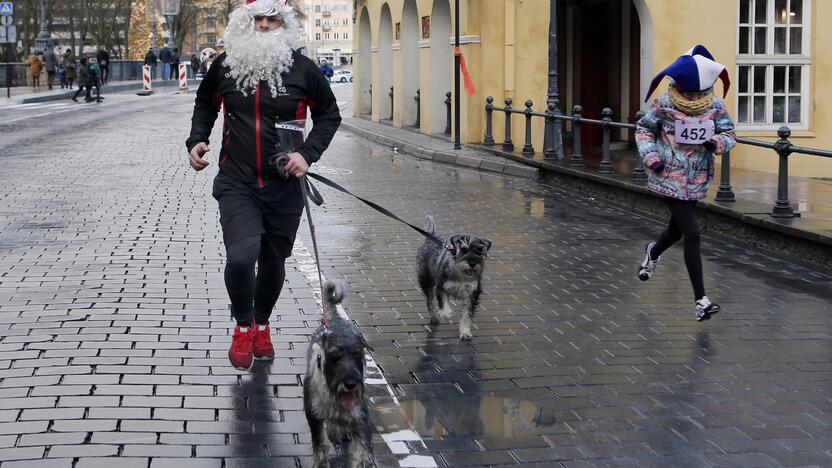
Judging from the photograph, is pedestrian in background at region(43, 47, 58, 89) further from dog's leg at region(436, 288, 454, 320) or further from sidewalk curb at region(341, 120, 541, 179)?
dog's leg at region(436, 288, 454, 320)

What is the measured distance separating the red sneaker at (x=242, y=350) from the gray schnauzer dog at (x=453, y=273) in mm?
1400

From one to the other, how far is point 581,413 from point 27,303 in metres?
4.09

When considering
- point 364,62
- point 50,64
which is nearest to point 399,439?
point 364,62

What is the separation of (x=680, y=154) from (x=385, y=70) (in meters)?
24.4

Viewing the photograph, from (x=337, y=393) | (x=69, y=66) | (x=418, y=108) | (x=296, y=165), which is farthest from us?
(x=69, y=66)

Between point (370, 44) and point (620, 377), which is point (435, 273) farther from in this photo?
point (370, 44)

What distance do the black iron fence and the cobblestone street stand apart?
0.71 meters

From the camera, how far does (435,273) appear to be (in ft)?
24.3

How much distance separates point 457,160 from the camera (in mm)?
20172

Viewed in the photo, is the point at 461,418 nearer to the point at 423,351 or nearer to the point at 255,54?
the point at 423,351

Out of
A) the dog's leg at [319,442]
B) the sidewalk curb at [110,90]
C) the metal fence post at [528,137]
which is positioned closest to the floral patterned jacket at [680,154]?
the dog's leg at [319,442]

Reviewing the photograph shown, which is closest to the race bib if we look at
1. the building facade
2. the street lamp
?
the street lamp

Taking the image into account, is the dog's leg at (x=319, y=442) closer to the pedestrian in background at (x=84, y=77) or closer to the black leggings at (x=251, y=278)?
the black leggings at (x=251, y=278)

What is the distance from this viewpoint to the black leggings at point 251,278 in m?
6.09
